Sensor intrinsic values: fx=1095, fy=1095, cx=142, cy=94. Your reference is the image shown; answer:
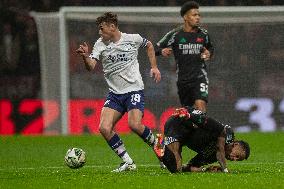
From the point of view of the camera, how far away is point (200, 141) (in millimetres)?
12516

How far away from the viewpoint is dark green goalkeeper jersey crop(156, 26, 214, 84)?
15.6m

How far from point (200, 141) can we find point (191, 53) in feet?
10.8

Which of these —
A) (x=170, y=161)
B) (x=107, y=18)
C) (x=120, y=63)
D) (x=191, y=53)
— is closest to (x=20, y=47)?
(x=191, y=53)

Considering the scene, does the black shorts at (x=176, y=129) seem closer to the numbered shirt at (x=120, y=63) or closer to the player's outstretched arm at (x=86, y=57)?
the numbered shirt at (x=120, y=63)

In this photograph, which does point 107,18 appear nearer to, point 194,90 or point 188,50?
point 188,50

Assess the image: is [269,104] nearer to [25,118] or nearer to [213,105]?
[213,105]

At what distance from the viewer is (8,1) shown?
27.5 m

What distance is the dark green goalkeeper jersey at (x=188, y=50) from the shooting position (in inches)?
615

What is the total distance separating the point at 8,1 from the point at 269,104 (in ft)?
28.1

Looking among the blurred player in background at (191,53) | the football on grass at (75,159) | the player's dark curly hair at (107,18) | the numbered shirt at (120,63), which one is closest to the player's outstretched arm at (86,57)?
the numbered shirt at (120,63)

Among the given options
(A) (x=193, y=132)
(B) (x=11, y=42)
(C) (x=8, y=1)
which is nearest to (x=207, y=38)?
(A) (x=193, y=132)

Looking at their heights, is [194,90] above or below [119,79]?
below

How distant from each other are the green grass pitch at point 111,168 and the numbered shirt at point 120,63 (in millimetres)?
1047

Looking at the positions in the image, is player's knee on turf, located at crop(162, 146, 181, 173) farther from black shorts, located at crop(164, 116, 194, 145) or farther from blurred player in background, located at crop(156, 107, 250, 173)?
black shorts, located at crop(164, 116, 194, 145)
